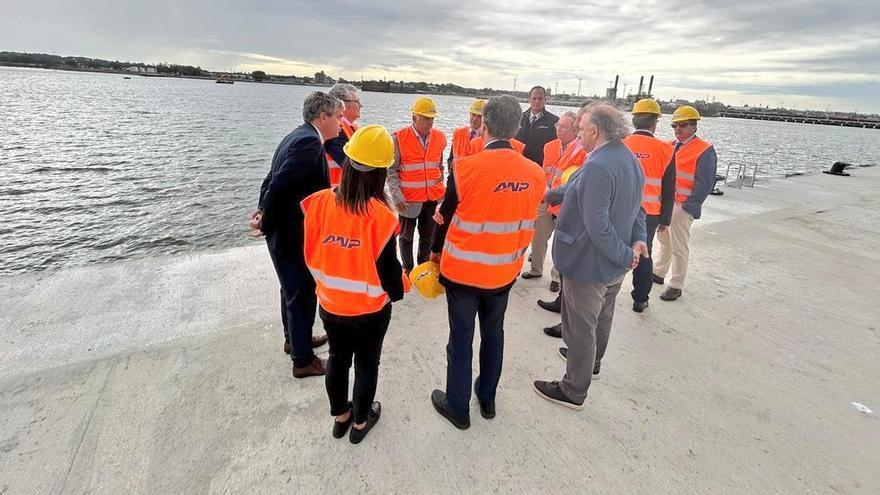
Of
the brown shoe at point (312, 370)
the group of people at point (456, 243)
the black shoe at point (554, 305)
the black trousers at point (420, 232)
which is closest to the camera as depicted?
the group of people at point (456, 243)

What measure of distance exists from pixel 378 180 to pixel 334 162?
4.57 ft

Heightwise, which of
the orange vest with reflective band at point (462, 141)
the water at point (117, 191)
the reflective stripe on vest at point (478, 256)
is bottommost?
the water at point (117, 191)

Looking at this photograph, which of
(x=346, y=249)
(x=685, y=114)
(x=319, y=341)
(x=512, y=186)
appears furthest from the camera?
(x=685, y=114)

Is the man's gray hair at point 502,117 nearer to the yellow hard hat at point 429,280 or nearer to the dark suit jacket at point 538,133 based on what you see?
the yellow hard hat at point 429,280

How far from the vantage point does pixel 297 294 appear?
2.77 metres

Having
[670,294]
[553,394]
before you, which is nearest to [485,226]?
[553,394]

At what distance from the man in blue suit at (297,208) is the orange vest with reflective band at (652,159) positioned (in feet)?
8.14

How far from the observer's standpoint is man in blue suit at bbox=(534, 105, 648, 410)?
92.5 inches

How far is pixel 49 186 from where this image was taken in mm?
12359

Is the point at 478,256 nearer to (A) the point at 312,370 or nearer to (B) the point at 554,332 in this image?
(A) the point at 312,370

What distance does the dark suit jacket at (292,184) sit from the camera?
2.53m

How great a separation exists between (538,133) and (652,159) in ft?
6.02

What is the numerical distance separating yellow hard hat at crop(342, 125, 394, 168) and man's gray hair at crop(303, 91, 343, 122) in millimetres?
979

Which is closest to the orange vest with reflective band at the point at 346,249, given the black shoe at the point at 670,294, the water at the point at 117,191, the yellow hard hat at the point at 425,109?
the yellow hard hat at the point at 425,109
